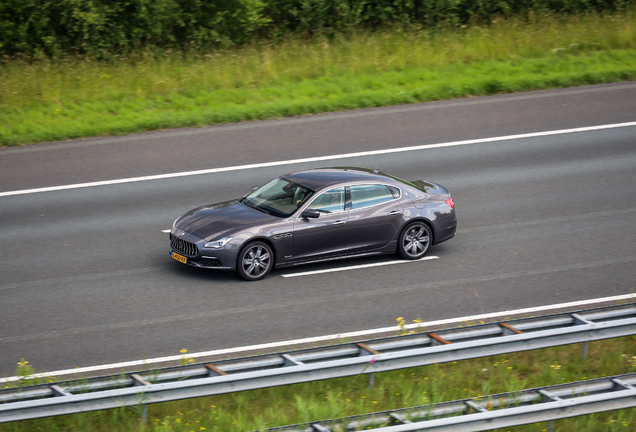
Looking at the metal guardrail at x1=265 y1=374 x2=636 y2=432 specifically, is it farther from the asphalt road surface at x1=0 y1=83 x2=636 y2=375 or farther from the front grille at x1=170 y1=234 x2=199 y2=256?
the front grille at x1=170 y1=234 x2=199 y2=256

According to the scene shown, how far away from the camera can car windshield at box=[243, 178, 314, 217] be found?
12625mm

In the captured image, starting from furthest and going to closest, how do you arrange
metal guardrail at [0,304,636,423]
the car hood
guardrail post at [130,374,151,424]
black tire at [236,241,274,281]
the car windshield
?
the car windshield < the car hood < black tire at [236,241,274,281] < guardrail post at [130,374,151,424] < metal guardrail at [0,304,636,423]

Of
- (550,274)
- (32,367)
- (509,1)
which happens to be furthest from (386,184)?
(509,1)

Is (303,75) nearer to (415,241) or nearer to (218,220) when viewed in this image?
(415,241)

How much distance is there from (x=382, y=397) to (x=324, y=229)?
14.8ft

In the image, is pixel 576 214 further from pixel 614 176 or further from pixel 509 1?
pixel 509 1

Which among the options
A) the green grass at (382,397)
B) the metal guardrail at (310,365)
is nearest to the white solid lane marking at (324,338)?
the green grass at (382,397)

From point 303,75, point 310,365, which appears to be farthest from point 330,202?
point 303,75

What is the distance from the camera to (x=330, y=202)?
12.8 m

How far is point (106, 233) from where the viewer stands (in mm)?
14016

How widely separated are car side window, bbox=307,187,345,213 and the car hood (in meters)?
0.74

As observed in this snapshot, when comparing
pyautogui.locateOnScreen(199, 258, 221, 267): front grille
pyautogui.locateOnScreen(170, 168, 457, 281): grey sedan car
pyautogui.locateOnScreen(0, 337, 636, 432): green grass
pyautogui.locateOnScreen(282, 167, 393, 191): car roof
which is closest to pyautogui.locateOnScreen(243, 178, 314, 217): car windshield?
pyautogui.locateOnScreen(170, 168, 457, 281): grey sedan car

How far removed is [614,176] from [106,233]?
10.1m

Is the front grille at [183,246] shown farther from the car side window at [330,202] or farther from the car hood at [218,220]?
the car side window at [330,202]
